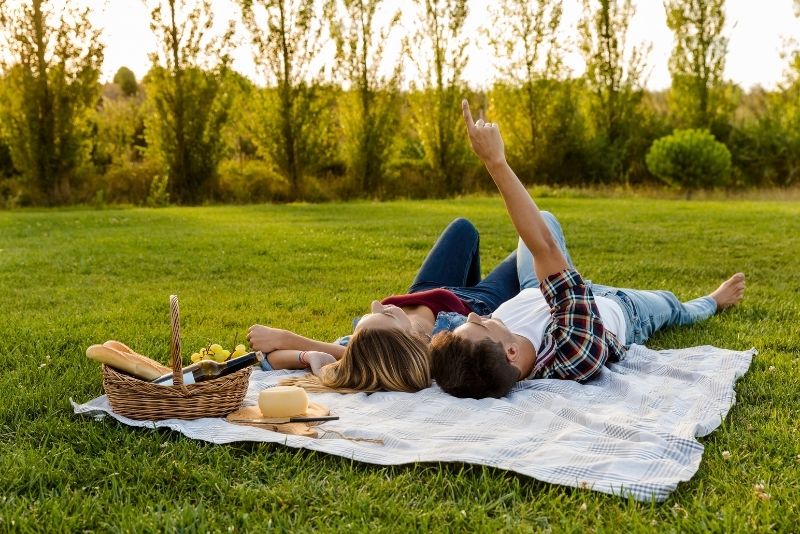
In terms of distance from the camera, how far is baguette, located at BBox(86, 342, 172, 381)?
3.42 metres

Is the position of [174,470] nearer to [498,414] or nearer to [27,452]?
[27,452]

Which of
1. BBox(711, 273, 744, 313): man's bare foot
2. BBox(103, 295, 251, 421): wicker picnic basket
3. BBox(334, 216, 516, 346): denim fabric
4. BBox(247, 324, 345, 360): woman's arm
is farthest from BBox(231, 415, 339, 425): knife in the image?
BBox(711, 273, 744, 313): man's bare foot

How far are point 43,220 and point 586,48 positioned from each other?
56.2ft

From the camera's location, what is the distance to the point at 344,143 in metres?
23.8

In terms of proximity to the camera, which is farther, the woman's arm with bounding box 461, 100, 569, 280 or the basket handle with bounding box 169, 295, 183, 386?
the woman's arm with bounding box 461, 100, 569, 280

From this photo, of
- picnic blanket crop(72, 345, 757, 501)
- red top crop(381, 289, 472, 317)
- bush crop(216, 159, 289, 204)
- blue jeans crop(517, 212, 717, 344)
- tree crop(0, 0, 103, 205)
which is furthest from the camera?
bush crop(216, 159, 289, 204)

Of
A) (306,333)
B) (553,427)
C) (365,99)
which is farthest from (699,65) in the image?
(553,427)

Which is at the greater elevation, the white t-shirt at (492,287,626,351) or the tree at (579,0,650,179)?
the tree at (579,0,650,179)

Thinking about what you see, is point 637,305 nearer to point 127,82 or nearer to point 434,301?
point 434,301

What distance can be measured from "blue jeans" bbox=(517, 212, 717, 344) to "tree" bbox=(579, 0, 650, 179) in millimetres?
21036

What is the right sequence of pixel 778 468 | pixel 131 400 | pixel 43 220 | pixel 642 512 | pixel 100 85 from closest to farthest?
pixel 642 512
pixel 778 468
pixel 131 400
pixel 43 220
pixel 100 85

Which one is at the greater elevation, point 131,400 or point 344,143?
point 344,143

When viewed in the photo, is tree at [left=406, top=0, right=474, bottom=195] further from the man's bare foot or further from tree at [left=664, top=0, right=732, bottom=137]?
the man's bare foot

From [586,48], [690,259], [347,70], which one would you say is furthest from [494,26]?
[690,259]
